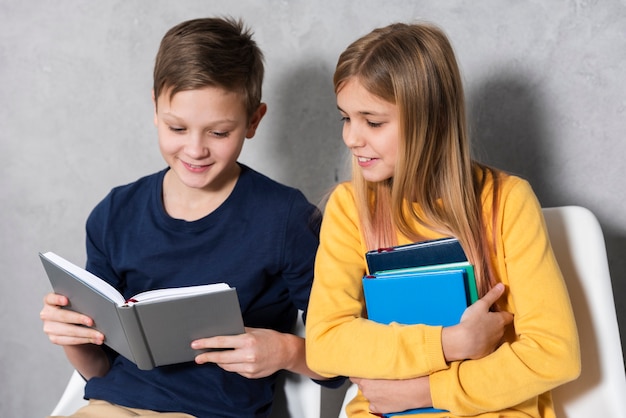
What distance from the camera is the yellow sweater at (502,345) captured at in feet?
4.43

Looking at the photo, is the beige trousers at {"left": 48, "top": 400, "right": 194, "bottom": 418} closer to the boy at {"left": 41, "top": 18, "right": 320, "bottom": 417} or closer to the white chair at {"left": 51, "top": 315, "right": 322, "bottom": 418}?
the boy at {"left": 41, "top": 18, "right": 320, "bottom": 417}

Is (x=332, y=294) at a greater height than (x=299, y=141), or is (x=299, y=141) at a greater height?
(x=299, y=141)

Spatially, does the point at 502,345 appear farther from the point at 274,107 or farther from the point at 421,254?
the point at 274,107

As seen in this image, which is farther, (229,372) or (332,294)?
(229,372)

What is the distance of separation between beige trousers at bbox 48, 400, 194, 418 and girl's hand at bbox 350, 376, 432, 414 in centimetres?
40

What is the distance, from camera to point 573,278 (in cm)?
153

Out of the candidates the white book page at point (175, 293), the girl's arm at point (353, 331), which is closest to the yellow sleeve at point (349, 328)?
the girl's arm at point (353, 331)

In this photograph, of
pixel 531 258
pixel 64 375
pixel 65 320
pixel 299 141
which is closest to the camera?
pixel 531 258

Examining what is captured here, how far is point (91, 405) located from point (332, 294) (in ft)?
1.85

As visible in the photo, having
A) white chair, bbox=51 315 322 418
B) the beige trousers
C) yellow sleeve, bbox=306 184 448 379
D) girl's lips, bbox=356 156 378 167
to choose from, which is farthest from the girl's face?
the beige trousers

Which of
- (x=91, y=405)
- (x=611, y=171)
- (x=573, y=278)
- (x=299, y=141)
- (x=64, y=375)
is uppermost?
(x=299, y=141)

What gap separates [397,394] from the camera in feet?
4.67

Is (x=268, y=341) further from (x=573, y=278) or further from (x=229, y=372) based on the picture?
(x=573, y=278)

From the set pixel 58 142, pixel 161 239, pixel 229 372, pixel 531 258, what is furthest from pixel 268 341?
pixel 58 142
